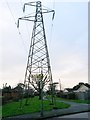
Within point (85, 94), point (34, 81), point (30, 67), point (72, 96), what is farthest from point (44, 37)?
point (72, 96)

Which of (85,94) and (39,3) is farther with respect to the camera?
(85,94)

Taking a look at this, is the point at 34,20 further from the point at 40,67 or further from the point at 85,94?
the point at 85,94

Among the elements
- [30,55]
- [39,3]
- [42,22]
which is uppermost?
[39,3]

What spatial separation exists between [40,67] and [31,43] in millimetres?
2842

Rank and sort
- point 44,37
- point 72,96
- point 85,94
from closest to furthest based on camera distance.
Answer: point 44,37 < point 85,94 < point 72,96

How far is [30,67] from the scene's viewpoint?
98.2 feet

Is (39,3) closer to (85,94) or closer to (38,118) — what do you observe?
(38,118)

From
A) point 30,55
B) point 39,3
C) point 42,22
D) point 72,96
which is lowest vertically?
point 72,96

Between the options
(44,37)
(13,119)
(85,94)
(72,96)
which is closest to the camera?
(13,119)

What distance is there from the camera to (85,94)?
60.8 m

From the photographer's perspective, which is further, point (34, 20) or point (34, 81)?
point (34, 81)

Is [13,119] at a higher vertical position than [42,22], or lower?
lower

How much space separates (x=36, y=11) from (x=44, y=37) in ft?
8.97

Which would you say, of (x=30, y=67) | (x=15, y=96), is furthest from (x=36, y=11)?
(x=15, y=96)
